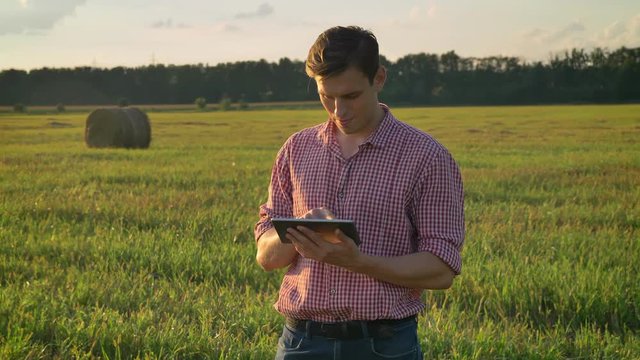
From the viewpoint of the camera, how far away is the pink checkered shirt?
3156 mm

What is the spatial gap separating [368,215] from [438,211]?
0.80 feet

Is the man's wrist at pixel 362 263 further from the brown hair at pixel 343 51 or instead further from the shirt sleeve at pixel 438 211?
the brown hair at pixel 343 51

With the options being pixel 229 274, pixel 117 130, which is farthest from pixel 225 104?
pixel 229 274

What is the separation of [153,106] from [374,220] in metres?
69.8

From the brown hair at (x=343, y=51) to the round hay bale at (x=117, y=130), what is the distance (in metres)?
22.2

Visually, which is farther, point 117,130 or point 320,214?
point 117,130

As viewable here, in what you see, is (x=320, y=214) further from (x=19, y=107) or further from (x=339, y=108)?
(x=19, y=107)

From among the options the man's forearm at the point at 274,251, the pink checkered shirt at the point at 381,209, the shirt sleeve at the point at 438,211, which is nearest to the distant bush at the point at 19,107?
the man's forearm at the point at 274,251

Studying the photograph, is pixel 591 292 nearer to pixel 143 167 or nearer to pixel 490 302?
pixel 490 302

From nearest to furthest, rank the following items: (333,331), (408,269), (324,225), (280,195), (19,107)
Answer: (324,225) → (408,269) → (333,331) → (280,195) → (19,107)

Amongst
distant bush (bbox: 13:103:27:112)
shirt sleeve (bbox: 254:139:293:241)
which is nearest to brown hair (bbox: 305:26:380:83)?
shirt sleeve (bbox: 254:139:293:241)

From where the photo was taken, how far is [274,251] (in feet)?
10.7

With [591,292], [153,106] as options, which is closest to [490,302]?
[591,292]

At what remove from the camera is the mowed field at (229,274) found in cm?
515
